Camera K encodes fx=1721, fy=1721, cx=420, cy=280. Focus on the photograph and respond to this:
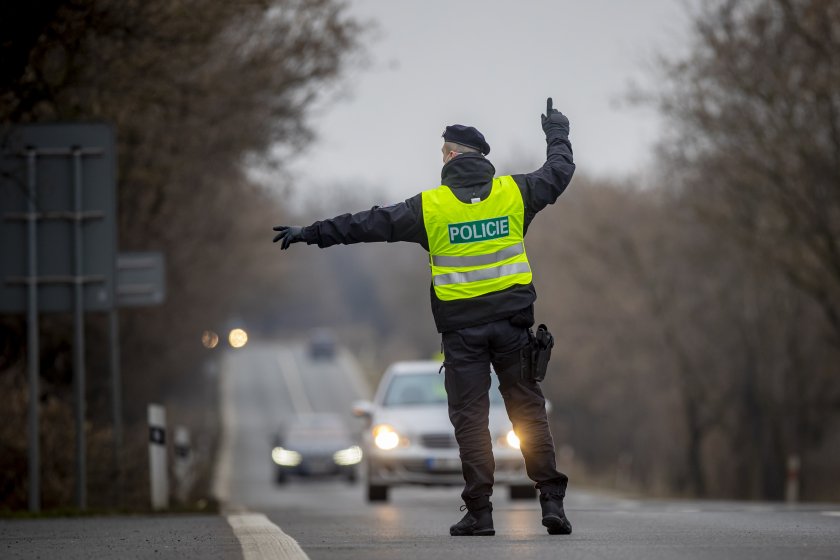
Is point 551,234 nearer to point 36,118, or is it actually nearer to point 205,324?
point 205,324

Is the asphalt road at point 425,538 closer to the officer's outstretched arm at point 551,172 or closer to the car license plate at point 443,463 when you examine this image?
the officer's outstretched arm at point 551,172

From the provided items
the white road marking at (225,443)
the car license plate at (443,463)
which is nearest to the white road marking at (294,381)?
the white road marking at (225,443)

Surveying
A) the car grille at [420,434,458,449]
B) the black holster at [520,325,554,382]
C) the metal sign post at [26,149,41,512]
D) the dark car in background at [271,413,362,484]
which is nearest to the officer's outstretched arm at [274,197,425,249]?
the black holster at [520,325,554,382]

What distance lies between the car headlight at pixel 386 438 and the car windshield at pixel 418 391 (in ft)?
2.10

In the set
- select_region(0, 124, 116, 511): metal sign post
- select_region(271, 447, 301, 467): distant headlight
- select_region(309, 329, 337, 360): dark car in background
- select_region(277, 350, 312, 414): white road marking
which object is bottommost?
select_region(271, 447, 301, 467): distant headlight

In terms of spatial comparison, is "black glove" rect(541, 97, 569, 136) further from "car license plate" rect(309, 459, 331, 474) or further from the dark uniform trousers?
"car license plate" rect(309, 459, 331, 474)

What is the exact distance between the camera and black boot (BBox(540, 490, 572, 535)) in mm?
8867

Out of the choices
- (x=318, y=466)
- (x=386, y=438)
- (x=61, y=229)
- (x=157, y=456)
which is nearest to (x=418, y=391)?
(x=386, y=438)

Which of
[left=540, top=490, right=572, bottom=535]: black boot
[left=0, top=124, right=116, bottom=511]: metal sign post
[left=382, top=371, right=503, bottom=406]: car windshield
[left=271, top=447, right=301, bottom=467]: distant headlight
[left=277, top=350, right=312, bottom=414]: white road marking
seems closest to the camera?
[left=540, top=490, right=572, bottom=535]: black boot

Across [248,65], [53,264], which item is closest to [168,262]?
[248,65]

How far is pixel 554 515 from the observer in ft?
29.1

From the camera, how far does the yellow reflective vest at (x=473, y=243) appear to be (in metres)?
9.04

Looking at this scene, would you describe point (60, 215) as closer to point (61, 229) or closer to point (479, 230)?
point (61, 229)

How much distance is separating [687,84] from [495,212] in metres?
24.3
